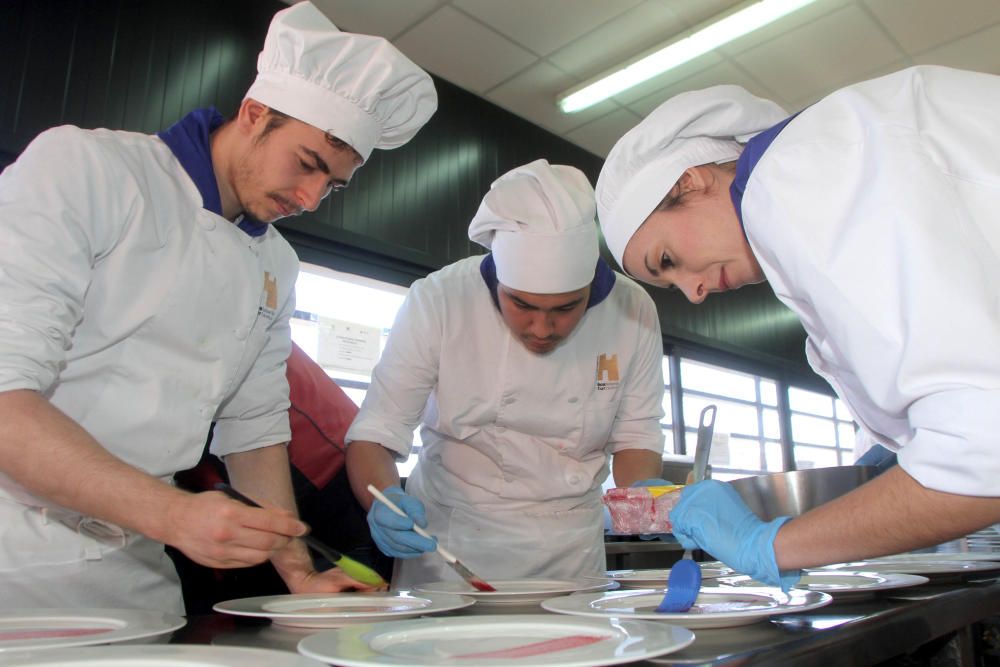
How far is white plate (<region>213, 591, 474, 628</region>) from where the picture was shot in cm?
82

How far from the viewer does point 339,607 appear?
3.10 ft

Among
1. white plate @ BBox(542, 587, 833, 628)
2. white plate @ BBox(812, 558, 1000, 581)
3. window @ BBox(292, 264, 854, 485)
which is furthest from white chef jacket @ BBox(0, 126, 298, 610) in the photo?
window @ BBox(292, 264, 854, 485)

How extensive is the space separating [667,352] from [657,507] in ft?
13.0

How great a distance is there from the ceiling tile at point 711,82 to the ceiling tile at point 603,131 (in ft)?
0.51

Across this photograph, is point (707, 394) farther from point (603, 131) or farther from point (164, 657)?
point (164, 657)

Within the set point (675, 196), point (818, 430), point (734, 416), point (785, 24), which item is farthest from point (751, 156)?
point (818, 430)

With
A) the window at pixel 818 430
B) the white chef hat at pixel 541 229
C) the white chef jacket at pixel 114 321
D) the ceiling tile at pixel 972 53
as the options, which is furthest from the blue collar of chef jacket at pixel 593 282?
the window at pixel 818 430

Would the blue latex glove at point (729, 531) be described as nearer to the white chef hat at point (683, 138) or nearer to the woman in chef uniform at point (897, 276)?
the woman in chef uniform at point (897, 276)

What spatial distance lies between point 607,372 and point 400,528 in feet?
2.42

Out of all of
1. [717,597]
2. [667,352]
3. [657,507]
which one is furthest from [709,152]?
[667,352]

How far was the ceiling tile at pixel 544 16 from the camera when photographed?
A: 3.38m

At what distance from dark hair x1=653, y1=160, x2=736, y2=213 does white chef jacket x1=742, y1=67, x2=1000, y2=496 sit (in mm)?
200

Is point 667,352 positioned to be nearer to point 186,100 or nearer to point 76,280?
point 186,100

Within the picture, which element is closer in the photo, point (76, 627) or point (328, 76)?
point (76, 627)
